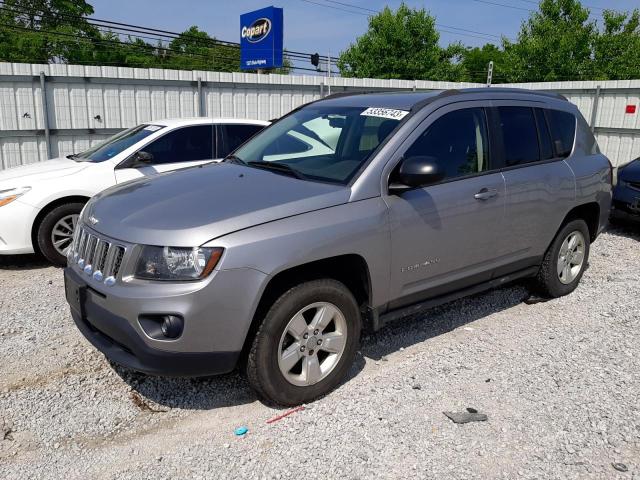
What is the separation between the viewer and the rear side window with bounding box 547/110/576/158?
481cm

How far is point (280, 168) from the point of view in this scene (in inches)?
150

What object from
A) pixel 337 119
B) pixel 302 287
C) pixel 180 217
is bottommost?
pixel 302 287

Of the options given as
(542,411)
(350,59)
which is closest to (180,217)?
(542,411)

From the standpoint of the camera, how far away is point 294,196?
323 centimetres

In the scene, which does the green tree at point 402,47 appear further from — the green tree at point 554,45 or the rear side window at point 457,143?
the rear side window at point 457,143

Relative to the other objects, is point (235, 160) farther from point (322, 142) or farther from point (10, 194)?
point (10, 194)

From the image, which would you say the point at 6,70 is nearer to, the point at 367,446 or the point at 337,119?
the point at 337,119

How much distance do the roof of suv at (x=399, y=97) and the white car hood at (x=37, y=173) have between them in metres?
3.13

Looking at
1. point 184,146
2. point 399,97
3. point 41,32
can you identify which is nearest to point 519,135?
point 399,97

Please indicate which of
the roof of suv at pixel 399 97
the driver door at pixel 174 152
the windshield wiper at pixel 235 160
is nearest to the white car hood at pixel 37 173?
the driver door at pixel 174 152

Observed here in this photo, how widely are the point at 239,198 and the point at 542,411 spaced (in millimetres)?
2161

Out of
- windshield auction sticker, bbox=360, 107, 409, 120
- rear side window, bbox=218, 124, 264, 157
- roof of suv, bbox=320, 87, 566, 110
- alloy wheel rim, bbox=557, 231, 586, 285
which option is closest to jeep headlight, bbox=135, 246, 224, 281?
windshield auction sticker, bbox=360, 107, 409, 120

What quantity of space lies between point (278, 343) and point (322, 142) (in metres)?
1.61

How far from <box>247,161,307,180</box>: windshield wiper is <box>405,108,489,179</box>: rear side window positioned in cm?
70
